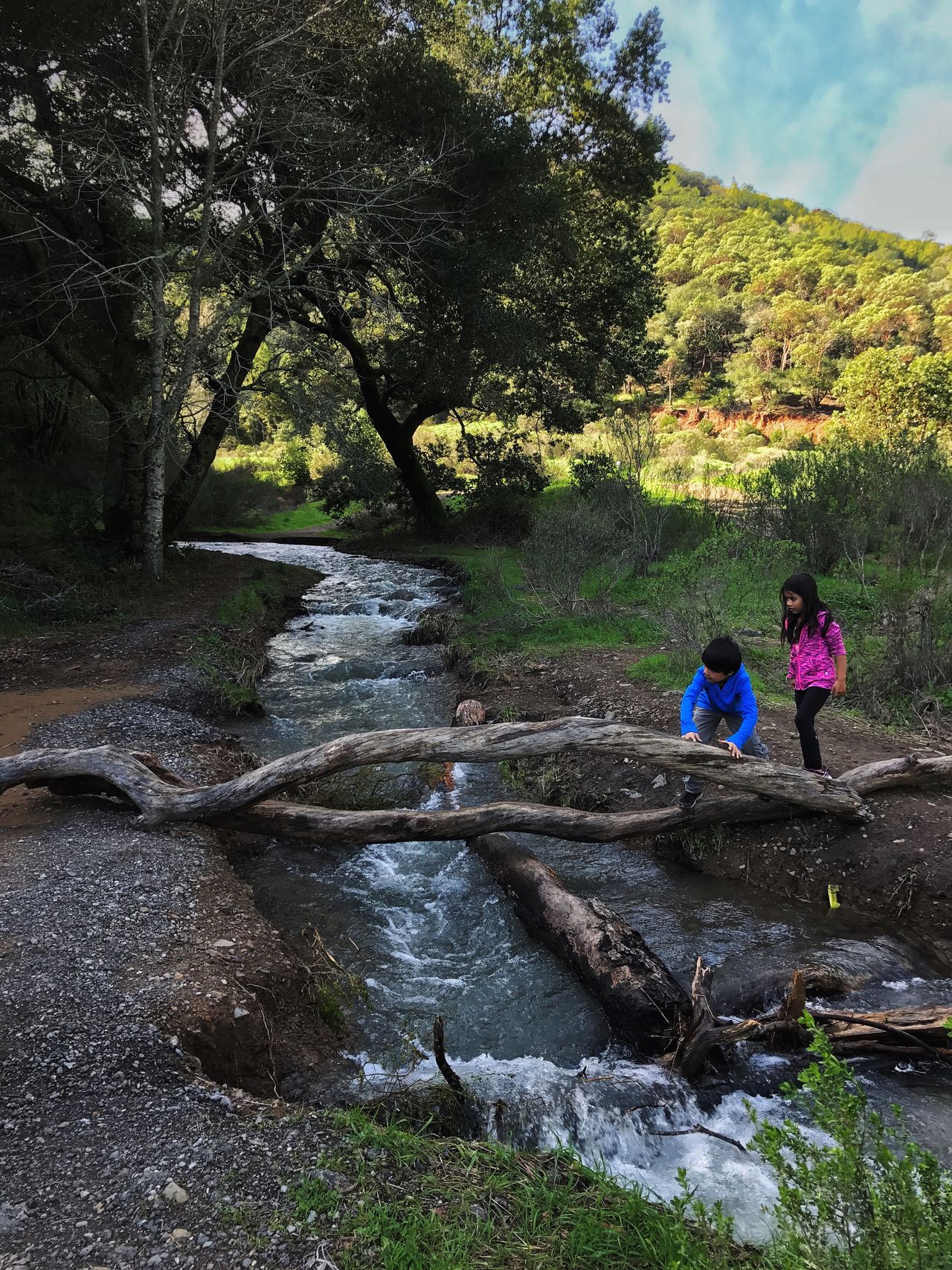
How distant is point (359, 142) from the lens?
13.0m

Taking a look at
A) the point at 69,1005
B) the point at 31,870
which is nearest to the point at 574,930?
the point at 69,1005

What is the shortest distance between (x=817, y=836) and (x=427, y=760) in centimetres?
290

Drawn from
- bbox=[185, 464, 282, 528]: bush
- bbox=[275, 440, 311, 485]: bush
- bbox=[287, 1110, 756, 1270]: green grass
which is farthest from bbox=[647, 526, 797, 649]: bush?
bbox=[275, 440, 311, 485]: bush

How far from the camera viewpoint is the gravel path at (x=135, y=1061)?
2.46 meters

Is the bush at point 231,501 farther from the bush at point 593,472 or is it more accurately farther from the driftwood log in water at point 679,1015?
the driftwood log in water at point 679,1015

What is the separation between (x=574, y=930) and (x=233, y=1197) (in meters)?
2.42

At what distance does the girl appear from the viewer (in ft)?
17.4

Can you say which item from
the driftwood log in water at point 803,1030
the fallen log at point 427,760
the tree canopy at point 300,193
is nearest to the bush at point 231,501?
the tree canopy at point 300,193

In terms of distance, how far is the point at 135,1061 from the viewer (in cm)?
329

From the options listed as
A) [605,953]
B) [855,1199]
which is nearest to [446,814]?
[605,953]

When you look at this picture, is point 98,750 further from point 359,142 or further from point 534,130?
point 534,130

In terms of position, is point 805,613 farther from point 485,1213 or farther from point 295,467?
point 295,467

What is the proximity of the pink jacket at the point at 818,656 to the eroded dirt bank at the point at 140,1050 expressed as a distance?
395 centimetres

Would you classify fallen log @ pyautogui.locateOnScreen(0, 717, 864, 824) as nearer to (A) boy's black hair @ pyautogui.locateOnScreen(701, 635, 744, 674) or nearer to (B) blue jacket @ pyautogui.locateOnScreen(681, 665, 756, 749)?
(B) blue jacket @ pyautogui.locateOnScreen(681, 665, 756, 749)
